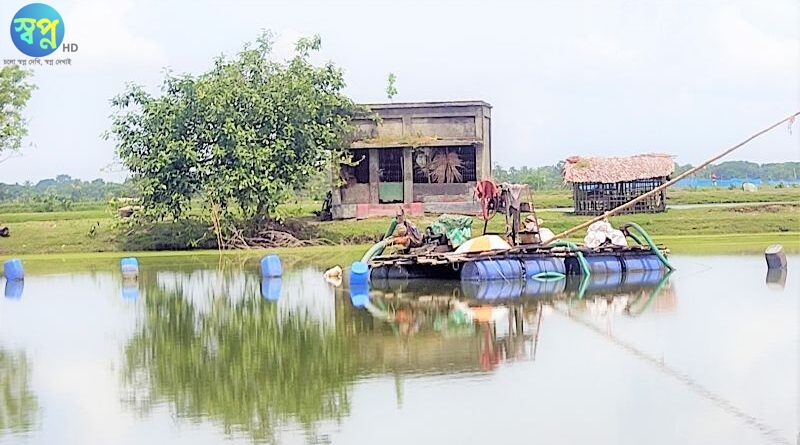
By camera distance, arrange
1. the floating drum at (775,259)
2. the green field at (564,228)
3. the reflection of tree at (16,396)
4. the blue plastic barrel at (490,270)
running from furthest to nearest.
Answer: the green field at (564,228) < the floating drum at (775,259) < the blue plastic barrel at (490,270) < the reflection of tree at (16,396)

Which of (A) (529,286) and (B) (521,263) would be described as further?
(B) (521,263)

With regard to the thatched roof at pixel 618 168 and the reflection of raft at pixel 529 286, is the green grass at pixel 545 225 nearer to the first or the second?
the thatched roof at pixel 618 168

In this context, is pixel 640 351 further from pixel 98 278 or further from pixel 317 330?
pixel 98 278

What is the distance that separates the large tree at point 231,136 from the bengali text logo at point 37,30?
4.43 meters

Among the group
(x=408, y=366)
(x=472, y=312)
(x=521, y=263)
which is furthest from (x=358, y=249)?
(x=408, y=366)

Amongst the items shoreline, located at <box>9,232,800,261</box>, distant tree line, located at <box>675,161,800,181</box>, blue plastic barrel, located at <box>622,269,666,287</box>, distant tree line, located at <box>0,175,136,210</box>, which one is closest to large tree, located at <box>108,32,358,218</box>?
shoreline, located at <box>9,232,800,261</box>

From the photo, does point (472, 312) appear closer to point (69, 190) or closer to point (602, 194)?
point (602, 194)

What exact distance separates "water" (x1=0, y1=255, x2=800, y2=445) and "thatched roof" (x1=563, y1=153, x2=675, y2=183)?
15143 millimetres

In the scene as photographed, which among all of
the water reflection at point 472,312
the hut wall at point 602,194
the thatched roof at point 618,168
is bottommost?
the water reflection at point 472,312

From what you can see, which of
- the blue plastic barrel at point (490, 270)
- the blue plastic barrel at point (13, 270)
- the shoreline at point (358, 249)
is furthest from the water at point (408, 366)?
the shoreline at point (358, 249)

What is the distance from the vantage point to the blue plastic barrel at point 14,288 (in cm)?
2017

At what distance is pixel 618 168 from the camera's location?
114 ft

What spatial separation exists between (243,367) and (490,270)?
7939mm

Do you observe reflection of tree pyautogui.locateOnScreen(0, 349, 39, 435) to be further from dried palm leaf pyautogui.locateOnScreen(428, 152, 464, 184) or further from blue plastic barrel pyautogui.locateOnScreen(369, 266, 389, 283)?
dried palm leaf pyautogui.locateOnScreen(428, 152, 464, 184)
